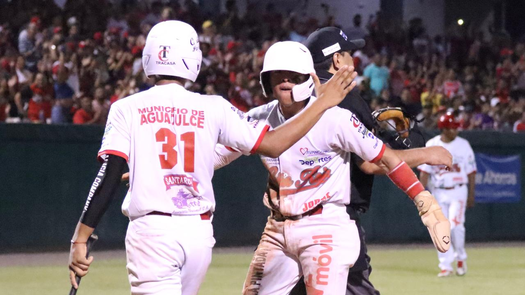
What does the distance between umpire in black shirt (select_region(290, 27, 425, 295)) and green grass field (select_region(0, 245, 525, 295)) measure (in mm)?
5336

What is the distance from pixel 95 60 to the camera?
17094mm

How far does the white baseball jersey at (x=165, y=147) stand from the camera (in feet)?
14.3

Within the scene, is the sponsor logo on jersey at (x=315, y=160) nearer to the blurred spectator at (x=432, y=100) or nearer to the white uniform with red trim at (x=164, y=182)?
the white uniform with red trim at (x=164, y=182)

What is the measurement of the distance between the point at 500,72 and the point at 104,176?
21903 mm

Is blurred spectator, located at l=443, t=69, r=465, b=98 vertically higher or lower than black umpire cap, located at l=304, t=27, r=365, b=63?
lower

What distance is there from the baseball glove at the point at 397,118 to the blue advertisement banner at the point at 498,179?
13113mm

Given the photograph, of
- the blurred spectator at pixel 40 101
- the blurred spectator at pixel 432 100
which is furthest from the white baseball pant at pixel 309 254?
the blurred spectator at pixel 432 100

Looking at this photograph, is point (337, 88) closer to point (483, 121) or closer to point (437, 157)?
point (437, 157)

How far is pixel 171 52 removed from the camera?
4.48 m

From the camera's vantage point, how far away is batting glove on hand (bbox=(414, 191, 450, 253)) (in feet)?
16.3

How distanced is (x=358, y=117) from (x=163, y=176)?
1.55 m

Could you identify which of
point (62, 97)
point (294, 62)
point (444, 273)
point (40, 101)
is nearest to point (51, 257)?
point (40, 101)

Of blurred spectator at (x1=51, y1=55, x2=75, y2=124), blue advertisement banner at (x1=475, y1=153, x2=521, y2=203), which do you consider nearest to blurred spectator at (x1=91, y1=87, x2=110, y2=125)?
blurred spectator at (x1=51, y1=55, x2=75, y2=124)

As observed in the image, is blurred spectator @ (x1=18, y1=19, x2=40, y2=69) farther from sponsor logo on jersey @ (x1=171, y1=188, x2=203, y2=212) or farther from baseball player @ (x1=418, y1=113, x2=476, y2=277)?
sponsor logo on jersey @ (x1=171, y1=188, x2=203, y2=212)
